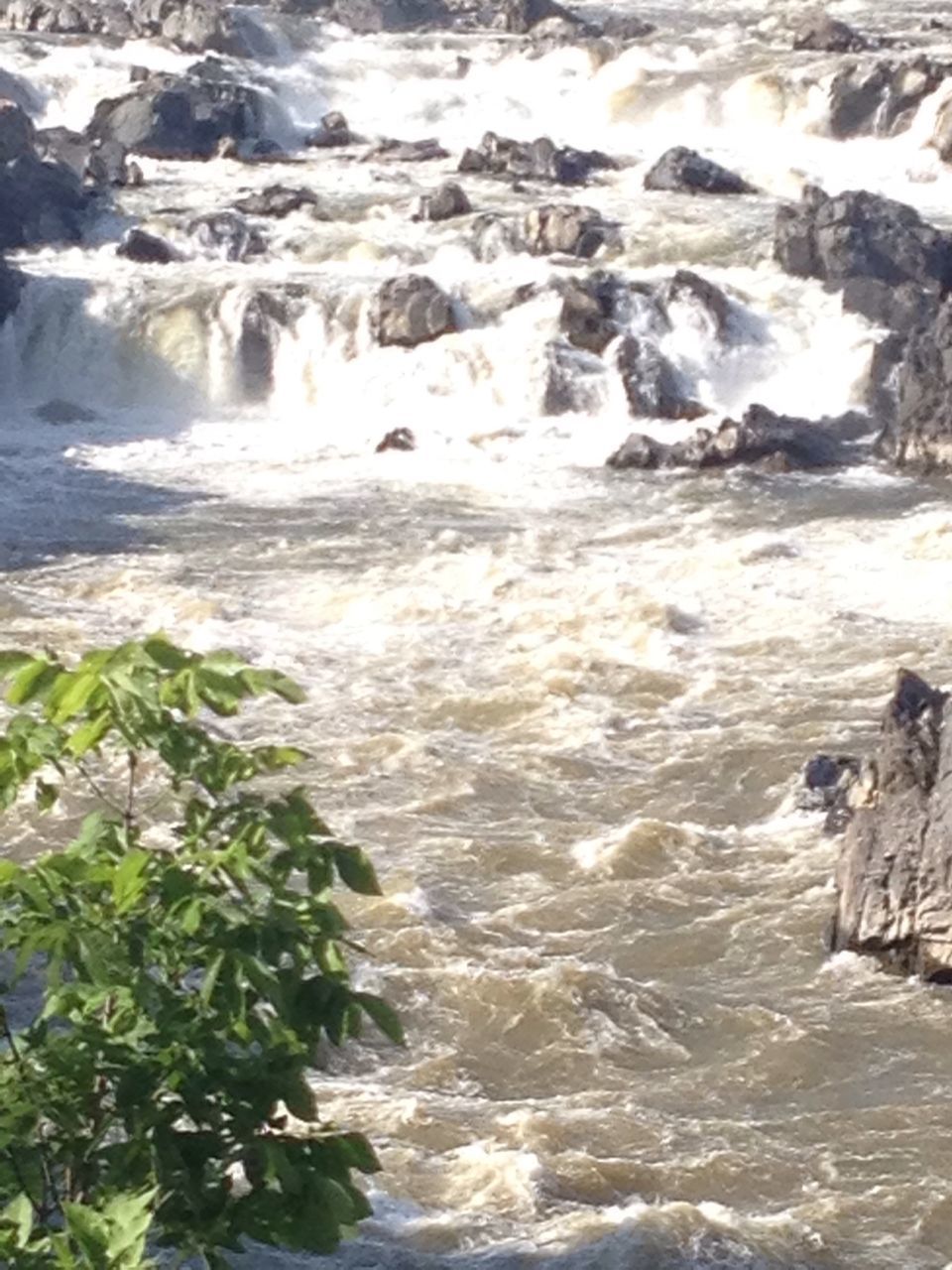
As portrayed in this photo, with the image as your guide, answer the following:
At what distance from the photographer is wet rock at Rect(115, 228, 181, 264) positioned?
111 feet

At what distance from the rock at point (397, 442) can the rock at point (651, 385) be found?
268 cm

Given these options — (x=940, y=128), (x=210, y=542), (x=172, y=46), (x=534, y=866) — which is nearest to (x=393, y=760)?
(x=534, y=866)

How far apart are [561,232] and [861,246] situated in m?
3.94

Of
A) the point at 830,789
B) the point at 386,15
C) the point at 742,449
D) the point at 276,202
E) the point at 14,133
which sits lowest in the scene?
the point at 830,789

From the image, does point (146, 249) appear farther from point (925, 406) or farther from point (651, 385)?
point (925, 406)

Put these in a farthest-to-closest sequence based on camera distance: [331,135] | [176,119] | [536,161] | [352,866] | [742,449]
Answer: [331,135], [176,119], [536,161], [742,449], [352,866]

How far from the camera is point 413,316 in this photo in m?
30.9

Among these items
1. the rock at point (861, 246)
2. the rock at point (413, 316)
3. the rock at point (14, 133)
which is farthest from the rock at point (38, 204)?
the rock at point (861, 246)

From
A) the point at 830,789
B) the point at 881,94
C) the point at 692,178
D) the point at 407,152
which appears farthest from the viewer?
the point at 881,94

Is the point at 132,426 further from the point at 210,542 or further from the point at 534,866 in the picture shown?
the point at 534,866

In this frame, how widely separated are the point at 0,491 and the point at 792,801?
1269 centimetres

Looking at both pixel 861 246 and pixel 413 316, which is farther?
pixel 861 246

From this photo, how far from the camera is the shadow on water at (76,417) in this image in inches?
997

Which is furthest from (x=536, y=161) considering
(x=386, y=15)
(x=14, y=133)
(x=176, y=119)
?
(x=386, y=15)
